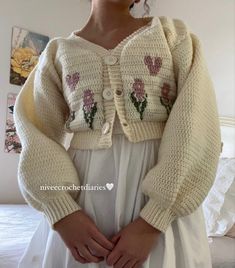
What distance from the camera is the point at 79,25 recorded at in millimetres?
2299

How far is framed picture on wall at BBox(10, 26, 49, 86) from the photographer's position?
206cm

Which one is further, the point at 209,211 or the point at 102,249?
the point at 209,211

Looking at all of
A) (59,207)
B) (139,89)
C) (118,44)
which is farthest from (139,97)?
(59,207)

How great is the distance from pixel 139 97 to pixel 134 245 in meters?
0.27

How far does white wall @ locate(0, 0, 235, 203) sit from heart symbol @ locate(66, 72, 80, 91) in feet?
4.93

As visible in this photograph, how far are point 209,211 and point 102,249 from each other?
85 cm

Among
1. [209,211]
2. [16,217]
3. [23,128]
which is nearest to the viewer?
[23,128]

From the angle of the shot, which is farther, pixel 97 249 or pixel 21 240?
pixel 21 240

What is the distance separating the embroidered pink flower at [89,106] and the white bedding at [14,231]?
0.55m

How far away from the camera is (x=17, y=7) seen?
2.06 metres

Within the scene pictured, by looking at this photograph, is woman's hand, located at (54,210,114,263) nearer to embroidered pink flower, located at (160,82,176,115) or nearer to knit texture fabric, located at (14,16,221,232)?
knit texture fabric, located at (14,16,221,232)

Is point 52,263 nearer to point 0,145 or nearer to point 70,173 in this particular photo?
point 70,173

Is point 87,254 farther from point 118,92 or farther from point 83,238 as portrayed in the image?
point 118,92

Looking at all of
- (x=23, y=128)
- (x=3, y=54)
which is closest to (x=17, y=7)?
(x=3, y=54)
